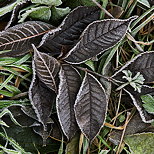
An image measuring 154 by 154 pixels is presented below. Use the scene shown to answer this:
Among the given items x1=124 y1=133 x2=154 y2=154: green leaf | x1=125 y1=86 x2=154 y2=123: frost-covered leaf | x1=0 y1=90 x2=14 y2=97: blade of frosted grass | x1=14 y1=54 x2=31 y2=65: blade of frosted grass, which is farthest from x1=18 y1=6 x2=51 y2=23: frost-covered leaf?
x1=124 y1=133 x2=154 y2=154: green leaf

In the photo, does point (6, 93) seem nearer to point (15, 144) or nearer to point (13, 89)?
point (13, 89)

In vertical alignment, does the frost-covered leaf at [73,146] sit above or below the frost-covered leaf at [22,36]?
below

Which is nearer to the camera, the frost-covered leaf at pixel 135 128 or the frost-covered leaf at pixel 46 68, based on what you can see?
the frost-covered leaf at pixel 46 68

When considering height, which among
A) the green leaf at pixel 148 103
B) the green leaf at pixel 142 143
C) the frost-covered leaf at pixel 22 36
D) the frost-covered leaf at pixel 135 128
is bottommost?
the green leaf at pixel 142 143

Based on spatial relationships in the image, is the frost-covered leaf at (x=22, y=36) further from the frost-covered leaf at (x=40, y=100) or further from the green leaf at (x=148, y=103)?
the green leaf at (x=148, y=103)

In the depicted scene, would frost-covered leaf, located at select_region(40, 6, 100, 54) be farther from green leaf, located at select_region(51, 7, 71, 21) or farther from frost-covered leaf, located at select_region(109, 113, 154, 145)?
frost-covered leaf, located at select_region(109, 113, 154, 145)

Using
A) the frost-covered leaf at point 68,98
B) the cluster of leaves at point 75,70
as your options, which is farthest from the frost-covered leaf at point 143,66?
the frost-covered leaf at point 68,98
